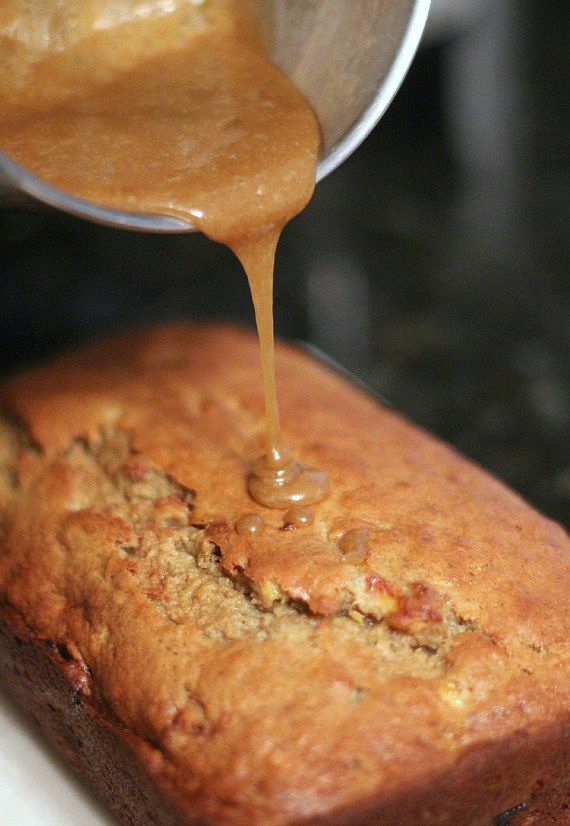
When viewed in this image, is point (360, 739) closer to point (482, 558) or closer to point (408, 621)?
point (408, 621)

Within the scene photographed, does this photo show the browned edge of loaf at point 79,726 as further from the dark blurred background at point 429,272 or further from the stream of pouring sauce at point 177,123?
the dark blurred background at point 429,272

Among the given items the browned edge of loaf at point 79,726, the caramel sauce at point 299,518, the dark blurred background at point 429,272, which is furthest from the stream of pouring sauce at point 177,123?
the dark blurred background at point 429,272

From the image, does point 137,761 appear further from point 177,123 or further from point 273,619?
point 177,123

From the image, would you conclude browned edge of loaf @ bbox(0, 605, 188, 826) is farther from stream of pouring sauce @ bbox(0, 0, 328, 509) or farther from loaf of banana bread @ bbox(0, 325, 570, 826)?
stream of pouring sauce @ bbox(0, 0, 328, 509)

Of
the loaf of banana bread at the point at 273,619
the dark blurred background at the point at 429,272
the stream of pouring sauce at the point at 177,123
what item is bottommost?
the dark blurred background at the point at 429,272

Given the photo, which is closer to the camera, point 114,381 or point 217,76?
point 217,76

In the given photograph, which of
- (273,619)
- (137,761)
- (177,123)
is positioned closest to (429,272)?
(177,123)

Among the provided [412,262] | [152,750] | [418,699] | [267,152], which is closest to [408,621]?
[418,699]
